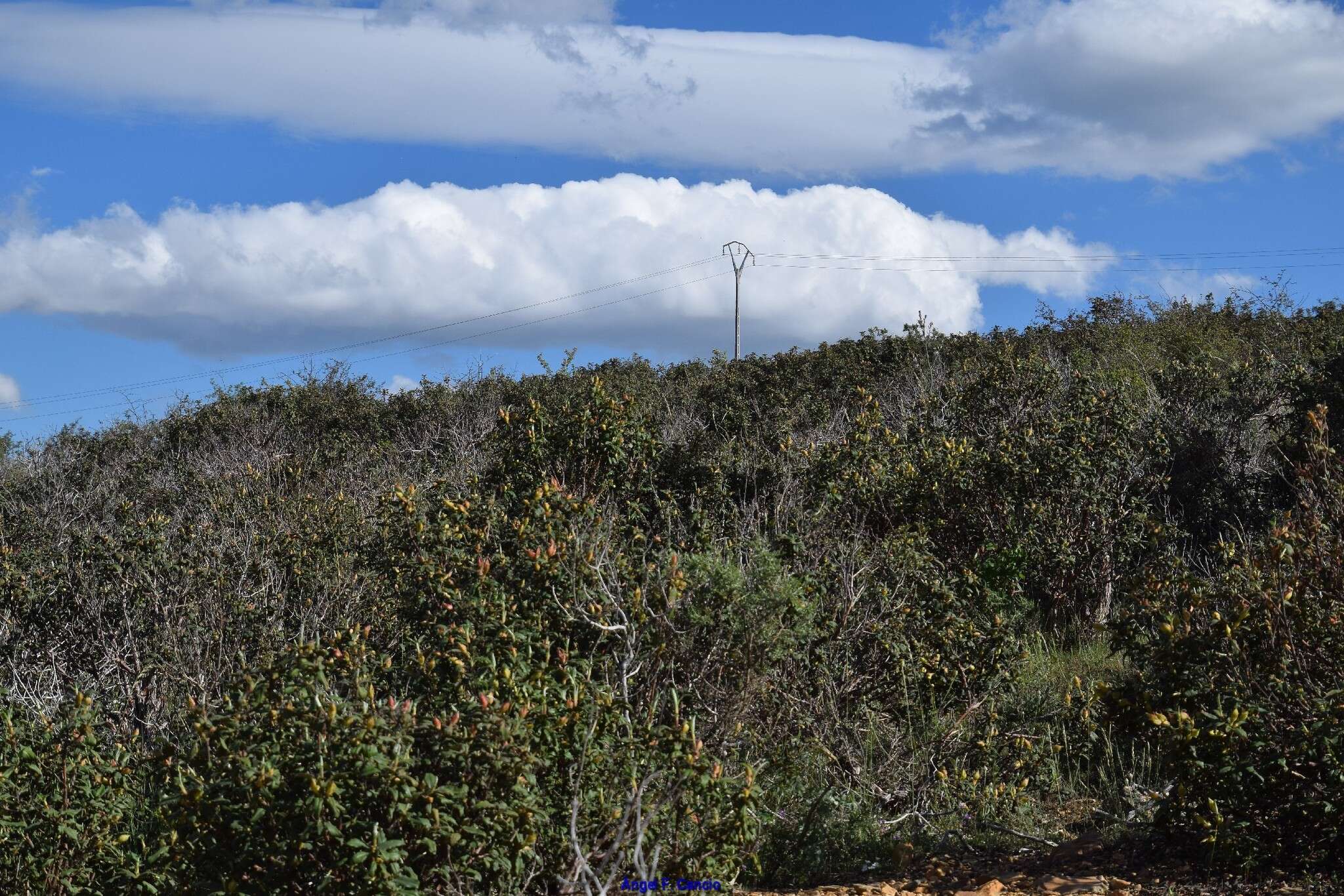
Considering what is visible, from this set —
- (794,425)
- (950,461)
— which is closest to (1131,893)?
(950,461)

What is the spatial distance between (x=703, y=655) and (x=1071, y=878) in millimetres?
1814

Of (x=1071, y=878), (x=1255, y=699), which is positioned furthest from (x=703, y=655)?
(x=1255, y=699)

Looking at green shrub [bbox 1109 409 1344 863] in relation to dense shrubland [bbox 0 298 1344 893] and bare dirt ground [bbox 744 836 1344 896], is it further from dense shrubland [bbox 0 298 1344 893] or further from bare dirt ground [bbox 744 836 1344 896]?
bare dirt ground [bbox 744 836 1344 896]

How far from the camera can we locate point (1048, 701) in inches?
271

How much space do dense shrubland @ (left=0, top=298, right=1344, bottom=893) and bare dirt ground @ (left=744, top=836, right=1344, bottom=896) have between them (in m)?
0.16

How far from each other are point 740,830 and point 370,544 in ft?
16.2

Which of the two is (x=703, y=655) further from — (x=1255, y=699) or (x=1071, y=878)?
(x=1255, y=699)

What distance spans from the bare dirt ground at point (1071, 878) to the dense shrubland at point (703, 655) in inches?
6.2

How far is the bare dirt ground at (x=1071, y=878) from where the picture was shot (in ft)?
14.8

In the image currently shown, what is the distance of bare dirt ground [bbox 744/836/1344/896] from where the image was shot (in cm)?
450

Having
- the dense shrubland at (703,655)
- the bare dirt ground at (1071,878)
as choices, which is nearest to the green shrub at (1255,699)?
the dense shrubland at (703,655)

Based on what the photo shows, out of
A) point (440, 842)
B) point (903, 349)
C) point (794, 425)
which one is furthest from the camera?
point (903, 349)

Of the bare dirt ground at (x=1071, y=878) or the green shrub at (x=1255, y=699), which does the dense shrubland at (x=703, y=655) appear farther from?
the bare dirt ground at (x=1071, y=878)

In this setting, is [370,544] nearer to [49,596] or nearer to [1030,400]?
[49,596]
